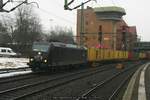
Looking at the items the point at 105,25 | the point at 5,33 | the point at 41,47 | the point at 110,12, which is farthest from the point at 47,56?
the point at 105,25

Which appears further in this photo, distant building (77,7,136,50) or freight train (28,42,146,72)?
distant building (77,7,136,50)

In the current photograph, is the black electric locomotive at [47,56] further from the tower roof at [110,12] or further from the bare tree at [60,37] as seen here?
the tower roof at [110,12]

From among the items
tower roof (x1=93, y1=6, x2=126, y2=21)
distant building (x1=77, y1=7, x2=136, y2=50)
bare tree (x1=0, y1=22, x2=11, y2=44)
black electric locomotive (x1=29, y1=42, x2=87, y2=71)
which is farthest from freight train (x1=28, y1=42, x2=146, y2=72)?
tower roof (x1=93, y1=6, x2=126, y2=21)

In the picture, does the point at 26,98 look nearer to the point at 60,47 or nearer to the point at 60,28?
the point at 60,47

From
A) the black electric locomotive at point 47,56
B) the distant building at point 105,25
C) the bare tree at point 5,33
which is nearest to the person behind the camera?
the black electric locomotive at point 47,56

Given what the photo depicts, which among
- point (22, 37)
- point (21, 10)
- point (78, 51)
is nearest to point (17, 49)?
point (22, 37)

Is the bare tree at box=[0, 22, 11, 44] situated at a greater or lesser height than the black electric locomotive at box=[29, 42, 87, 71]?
greater

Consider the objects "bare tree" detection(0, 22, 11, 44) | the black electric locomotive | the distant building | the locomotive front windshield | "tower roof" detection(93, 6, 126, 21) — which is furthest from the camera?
"tower roof" detection(93, 6, 126, 21)

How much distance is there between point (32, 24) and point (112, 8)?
171 ft

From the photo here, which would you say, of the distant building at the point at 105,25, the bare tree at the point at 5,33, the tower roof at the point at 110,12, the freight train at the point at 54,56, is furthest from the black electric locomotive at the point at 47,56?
the tower roof at the point at 110,12

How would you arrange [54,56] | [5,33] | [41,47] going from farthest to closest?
[5,33] < [54,56] < [41,47]

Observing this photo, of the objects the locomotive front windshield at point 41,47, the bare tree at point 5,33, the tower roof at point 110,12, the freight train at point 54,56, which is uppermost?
the tower roof at point 110,12

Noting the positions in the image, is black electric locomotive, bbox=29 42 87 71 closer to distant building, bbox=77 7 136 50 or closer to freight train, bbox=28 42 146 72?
freight train, bbox=28 42 146 72

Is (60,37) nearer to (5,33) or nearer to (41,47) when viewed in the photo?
(5,33)
